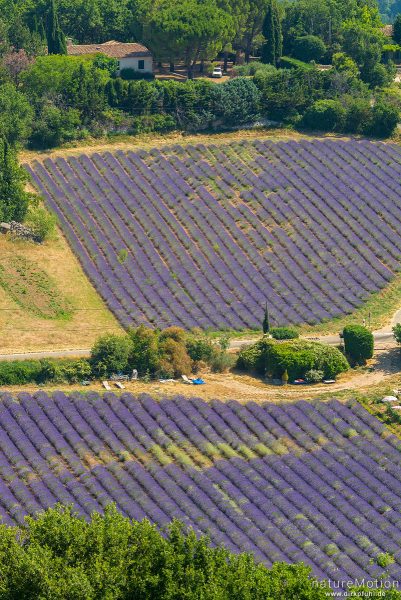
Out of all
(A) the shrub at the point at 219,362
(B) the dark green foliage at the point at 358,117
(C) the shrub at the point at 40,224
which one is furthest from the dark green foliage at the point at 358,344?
(B) the dark green foliage at the point at 358,117

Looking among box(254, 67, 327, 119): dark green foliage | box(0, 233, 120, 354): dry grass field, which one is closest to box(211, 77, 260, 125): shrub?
box(254, 67, 327, 119): dark green foliage

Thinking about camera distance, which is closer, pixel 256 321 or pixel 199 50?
pixel 256 321

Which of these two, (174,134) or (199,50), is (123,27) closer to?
(199,50)

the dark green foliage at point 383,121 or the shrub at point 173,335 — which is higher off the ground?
the dark green foliage at point 383,121

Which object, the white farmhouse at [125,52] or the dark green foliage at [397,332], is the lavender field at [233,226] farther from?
the white farmhouse at [125,52]

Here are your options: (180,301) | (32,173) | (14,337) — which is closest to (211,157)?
(32,173)

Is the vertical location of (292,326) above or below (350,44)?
below

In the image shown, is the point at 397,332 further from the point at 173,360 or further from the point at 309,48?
the point at 309,48
